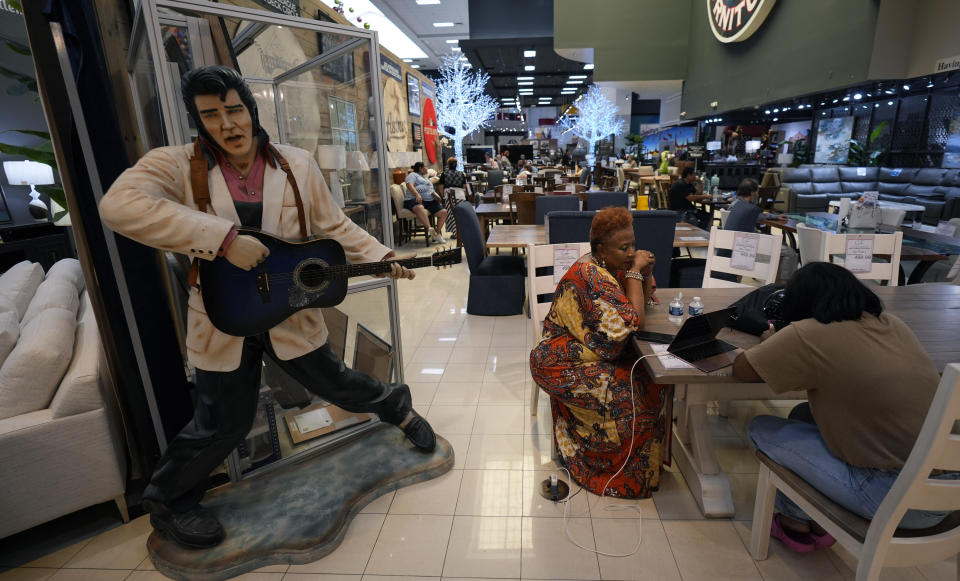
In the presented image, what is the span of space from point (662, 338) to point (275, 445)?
1940mm

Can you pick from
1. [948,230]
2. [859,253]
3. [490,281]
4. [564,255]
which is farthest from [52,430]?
[948,230]

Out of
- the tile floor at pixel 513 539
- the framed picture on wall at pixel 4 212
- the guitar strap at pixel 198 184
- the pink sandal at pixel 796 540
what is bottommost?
the tile floor at pixel 513 539

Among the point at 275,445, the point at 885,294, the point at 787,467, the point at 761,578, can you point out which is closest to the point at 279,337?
the point at 275,445

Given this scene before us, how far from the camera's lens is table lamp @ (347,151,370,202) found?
2.50 meters

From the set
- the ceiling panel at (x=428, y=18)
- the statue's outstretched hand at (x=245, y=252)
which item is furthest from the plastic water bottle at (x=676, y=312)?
the ceiling panel at (x=428, y=18)

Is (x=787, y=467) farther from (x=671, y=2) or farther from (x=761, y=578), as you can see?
(x=671, y=2)

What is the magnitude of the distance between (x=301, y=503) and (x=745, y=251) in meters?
2.77

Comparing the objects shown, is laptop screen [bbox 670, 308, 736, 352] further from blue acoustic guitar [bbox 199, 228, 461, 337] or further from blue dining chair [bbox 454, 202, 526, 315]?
blue dining chair [bbox 454, 202, 526, 315]

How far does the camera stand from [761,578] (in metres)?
1.72

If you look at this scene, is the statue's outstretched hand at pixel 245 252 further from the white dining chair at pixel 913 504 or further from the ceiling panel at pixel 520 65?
the ceiling panel at pixel 520 65

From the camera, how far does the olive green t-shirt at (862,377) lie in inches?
53.4

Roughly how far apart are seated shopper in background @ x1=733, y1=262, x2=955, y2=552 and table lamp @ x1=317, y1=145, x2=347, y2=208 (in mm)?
1989

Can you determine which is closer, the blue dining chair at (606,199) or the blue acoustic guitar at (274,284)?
the blue acoustic guitar at (274,284)

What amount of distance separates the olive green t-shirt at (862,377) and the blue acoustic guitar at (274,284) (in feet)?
4.98
